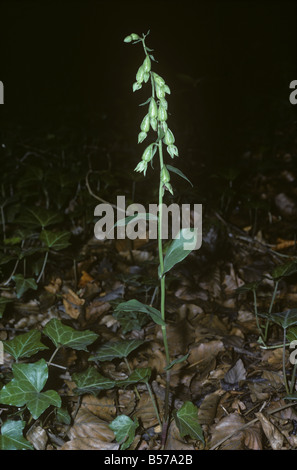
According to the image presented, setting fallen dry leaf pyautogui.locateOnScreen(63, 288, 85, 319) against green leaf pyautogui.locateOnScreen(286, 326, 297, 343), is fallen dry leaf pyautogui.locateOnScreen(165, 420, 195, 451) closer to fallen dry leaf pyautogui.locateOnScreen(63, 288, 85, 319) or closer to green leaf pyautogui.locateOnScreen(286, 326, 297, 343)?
green leaf pyautogui.locateOnScreen(286, 326, 297, 343)

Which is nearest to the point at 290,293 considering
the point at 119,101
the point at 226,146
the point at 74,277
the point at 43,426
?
the point at 74,277

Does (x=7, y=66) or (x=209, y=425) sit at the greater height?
(x=7, y=66)

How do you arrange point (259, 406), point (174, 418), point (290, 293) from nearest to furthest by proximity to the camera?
point (174, 418) < point (259, 406) < point (290, 293)

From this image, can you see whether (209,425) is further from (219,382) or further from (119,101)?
(119,101)

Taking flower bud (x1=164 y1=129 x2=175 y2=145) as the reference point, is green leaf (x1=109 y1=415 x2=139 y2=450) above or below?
below

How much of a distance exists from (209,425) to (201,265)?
4.27 ft

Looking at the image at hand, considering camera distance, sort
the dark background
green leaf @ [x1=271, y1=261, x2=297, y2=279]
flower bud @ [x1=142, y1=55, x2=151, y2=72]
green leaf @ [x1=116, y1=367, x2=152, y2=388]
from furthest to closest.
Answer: the dark background
green leaf @ [x1=271, y1=261, x2=297, y2=279]
green leaf @ [x1=116, y1=367, x2=152, y2=388]
flower bud @ [x1=142, y1=55, x2=151, y2=72]

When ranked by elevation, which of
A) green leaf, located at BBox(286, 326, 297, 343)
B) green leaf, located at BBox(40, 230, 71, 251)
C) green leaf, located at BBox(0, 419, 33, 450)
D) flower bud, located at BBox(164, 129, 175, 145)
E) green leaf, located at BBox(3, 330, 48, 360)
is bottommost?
green leaf, located at BBox(0, 419, 33, 450)

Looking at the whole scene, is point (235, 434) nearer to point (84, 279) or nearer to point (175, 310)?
point (175, 310)

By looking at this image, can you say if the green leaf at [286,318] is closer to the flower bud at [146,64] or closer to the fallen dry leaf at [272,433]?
the fallen dry leaf at [272,433]

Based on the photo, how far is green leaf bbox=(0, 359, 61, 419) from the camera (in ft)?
4.89

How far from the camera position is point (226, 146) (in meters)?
4.99

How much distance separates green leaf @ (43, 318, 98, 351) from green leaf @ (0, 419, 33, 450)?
371 mm

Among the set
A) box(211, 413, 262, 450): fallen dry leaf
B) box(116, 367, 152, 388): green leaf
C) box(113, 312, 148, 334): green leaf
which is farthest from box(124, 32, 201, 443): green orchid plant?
box(113, 312, 148, 334): green leaf
